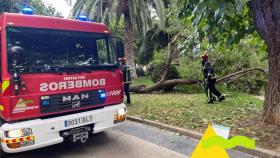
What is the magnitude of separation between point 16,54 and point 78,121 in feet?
4.94

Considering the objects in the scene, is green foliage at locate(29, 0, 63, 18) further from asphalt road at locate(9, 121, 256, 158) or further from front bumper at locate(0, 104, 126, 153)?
front bumper at locate(0, 104, 126, 153)

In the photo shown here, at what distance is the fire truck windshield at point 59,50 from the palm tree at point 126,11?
12.4 metres

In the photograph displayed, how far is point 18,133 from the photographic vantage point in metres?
4.43

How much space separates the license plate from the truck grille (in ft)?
A: 0.71

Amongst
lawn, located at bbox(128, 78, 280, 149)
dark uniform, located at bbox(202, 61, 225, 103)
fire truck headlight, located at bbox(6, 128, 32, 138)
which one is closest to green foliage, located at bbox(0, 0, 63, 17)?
lawn, located at bbox(128, 78, 280, 149)

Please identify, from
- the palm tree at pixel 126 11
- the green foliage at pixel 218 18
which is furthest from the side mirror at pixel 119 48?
the palm tree at pixel 126 11

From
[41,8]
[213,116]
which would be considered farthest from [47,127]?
[41,8]

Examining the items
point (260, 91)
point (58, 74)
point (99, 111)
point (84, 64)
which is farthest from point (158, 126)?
point (260, 91)

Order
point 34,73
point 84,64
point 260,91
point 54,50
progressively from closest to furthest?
point 34,73
point 54,50
point 84,64
point 260,91

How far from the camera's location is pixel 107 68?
579 cm

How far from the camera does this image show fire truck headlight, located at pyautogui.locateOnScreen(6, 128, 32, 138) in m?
4.40

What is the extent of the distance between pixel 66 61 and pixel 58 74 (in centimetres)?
38

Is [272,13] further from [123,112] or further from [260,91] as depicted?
[260,91]

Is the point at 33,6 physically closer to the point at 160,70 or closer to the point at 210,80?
the point at 210,80
